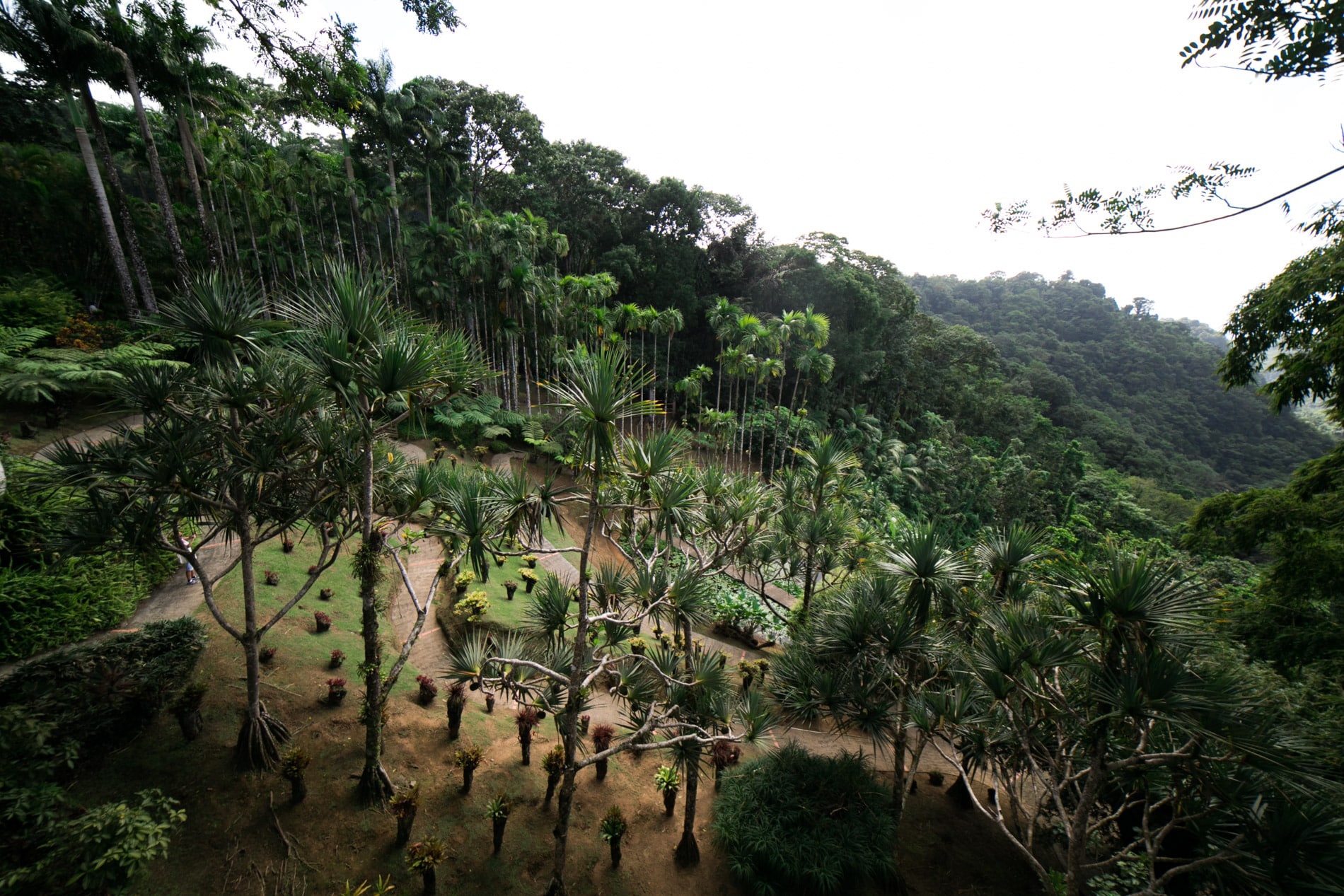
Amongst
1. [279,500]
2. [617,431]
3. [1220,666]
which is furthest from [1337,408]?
[279,500]

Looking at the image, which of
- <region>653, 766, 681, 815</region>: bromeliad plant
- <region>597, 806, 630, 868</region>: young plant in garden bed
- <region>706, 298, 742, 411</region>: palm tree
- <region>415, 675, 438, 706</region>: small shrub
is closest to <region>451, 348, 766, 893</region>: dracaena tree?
<region>653, 766, 681, 815</region>: bromeliad plant

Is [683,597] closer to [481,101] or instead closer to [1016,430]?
[481,101]

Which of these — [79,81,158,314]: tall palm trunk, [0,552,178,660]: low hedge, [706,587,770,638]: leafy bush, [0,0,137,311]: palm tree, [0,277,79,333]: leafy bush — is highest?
[0,0,137,311]: palm tree

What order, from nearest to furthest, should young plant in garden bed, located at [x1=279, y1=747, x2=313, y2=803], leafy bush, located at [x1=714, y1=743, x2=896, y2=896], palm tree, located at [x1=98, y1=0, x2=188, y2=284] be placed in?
young plant in garden bed, located at [x1=279, y1=747, x2=313, y2=803], leafy bush, located at [x1=714, y1=743, x2=896, y2=896], palm tree, located at [x1=98, y1=0, x2=188, y2=284]

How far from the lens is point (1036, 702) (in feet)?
18.1

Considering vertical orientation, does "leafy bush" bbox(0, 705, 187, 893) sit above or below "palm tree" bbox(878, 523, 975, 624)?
below

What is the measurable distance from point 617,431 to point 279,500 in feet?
15.7

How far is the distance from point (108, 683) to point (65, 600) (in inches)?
107

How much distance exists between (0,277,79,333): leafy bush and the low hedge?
29.2 ft

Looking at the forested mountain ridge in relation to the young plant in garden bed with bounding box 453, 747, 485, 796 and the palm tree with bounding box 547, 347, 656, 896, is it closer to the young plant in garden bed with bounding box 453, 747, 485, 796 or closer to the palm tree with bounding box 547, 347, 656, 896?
the palm tree with bounding box 547, 347, 656, 896

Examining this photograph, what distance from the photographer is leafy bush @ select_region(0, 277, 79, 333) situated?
39.9ft

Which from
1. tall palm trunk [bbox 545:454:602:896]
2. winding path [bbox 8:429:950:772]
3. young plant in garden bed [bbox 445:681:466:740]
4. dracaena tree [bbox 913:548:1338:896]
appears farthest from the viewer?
winding path [bbox 8:429:950:772]

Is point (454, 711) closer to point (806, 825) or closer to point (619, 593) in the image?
point (619, 593)

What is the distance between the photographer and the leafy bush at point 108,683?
16.8 feet
